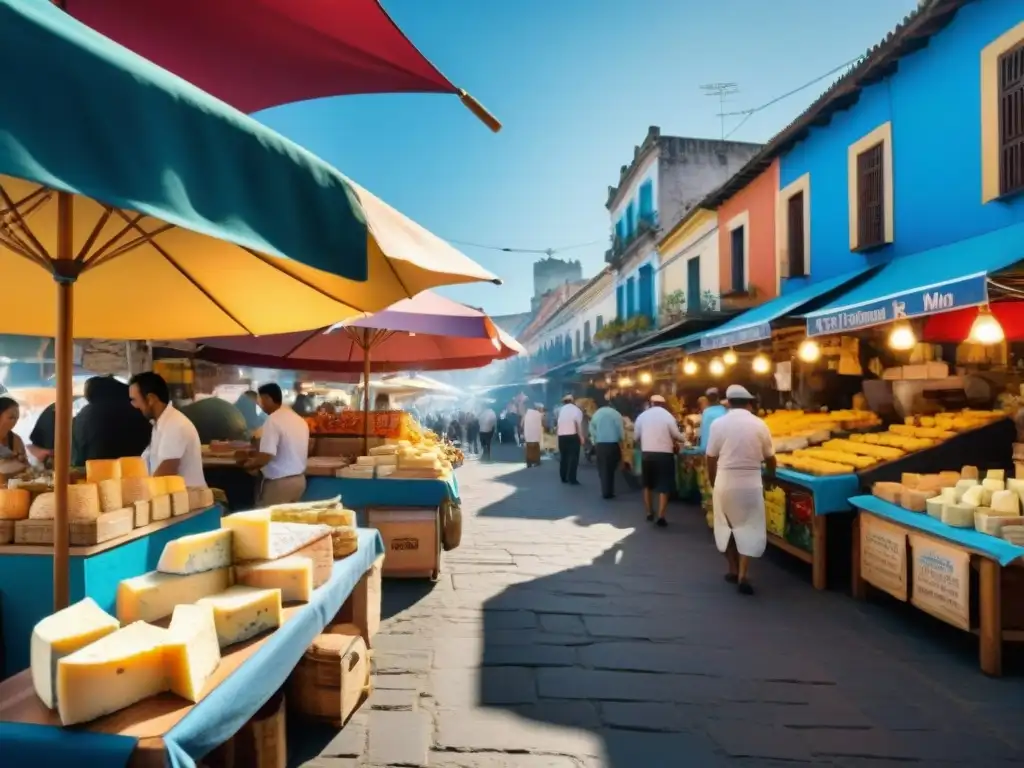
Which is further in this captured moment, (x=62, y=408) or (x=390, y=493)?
(x=390, y=493)

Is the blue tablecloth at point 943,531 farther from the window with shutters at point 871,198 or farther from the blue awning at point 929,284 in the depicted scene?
the window with shutters at point 871,198

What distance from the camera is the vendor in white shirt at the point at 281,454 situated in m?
5.72

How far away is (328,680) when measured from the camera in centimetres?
337

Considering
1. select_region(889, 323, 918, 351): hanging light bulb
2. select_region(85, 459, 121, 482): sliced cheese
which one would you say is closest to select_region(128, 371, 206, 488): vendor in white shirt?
select_region(85, 459, 121, 482): sliced cheese

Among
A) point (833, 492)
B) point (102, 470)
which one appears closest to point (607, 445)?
point (833, 492)

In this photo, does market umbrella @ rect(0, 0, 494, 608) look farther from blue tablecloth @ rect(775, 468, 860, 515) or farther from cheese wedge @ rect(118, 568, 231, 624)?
blue tablecloth @ rect(775, 468, 860, 515)

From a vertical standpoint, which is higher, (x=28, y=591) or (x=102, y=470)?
(x=102, y=470)

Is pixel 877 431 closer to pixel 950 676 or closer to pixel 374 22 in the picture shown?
pixel 950 676

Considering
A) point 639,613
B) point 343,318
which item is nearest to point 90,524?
point 343,318

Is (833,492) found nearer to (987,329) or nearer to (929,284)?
(987,329)

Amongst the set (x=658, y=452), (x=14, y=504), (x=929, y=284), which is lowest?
(x=658, y=452)

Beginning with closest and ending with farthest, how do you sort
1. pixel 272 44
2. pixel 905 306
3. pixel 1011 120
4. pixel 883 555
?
pixel 272 44, pixel 883 555, pixel 905 306, pixel 1011 120

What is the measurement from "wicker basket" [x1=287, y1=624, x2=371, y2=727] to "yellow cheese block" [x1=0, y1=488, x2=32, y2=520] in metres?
1.47

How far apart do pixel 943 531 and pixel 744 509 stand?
1.71m
